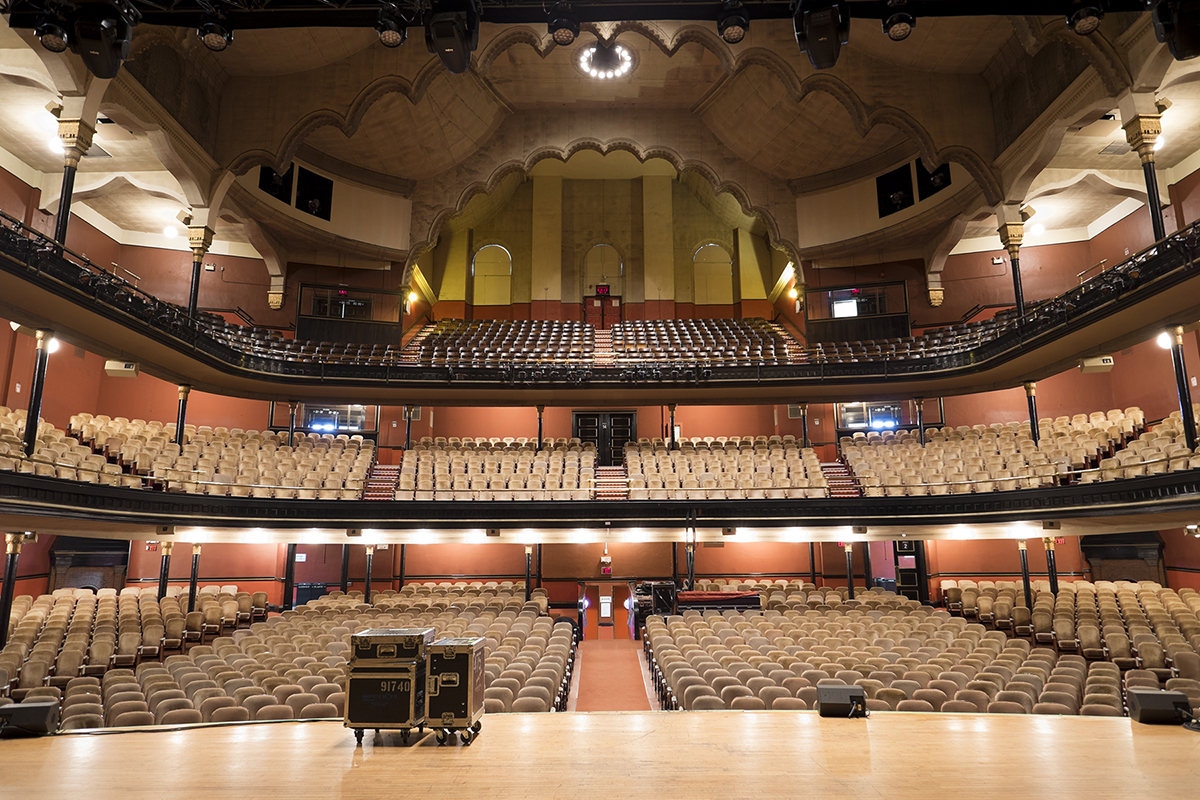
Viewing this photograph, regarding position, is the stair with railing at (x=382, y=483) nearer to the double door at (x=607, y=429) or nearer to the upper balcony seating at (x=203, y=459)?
the upper balcony seating at (x=203, y=459)

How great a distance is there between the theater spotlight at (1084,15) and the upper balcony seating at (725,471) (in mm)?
9291

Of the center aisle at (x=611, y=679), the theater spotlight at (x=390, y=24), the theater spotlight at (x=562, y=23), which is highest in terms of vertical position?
the theater spotlight at (x=562, y=23)

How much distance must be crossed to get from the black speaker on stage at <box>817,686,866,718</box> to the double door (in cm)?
1471

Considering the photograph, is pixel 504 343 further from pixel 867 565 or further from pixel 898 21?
pixel 898 21

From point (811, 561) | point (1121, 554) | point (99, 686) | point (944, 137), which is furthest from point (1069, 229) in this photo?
point (99, 686)

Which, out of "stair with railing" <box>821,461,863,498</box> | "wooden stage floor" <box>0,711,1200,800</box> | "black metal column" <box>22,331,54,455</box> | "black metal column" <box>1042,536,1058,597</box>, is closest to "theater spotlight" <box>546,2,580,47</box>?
"wooden stage floor" <box>0,711,1200,800</box>

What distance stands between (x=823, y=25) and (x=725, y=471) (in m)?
10.8

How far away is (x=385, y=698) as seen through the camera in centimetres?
406

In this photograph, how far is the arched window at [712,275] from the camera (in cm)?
2377

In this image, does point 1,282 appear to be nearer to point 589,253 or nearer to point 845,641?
point 845,641

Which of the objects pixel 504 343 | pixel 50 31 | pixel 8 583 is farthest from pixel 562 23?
pixel 504 343

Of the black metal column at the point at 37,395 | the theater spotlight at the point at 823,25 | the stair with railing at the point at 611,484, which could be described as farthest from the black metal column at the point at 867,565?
the black metal column at the point at 37,395

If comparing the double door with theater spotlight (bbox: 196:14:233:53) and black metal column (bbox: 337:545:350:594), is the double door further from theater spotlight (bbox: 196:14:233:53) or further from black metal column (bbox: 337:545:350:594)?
theater spotlight (bbox: 196:14:233:53)

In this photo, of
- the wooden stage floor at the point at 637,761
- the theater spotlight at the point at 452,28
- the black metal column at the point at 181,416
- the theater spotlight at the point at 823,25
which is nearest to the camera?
the wooden stage floor at the point at 637,761
